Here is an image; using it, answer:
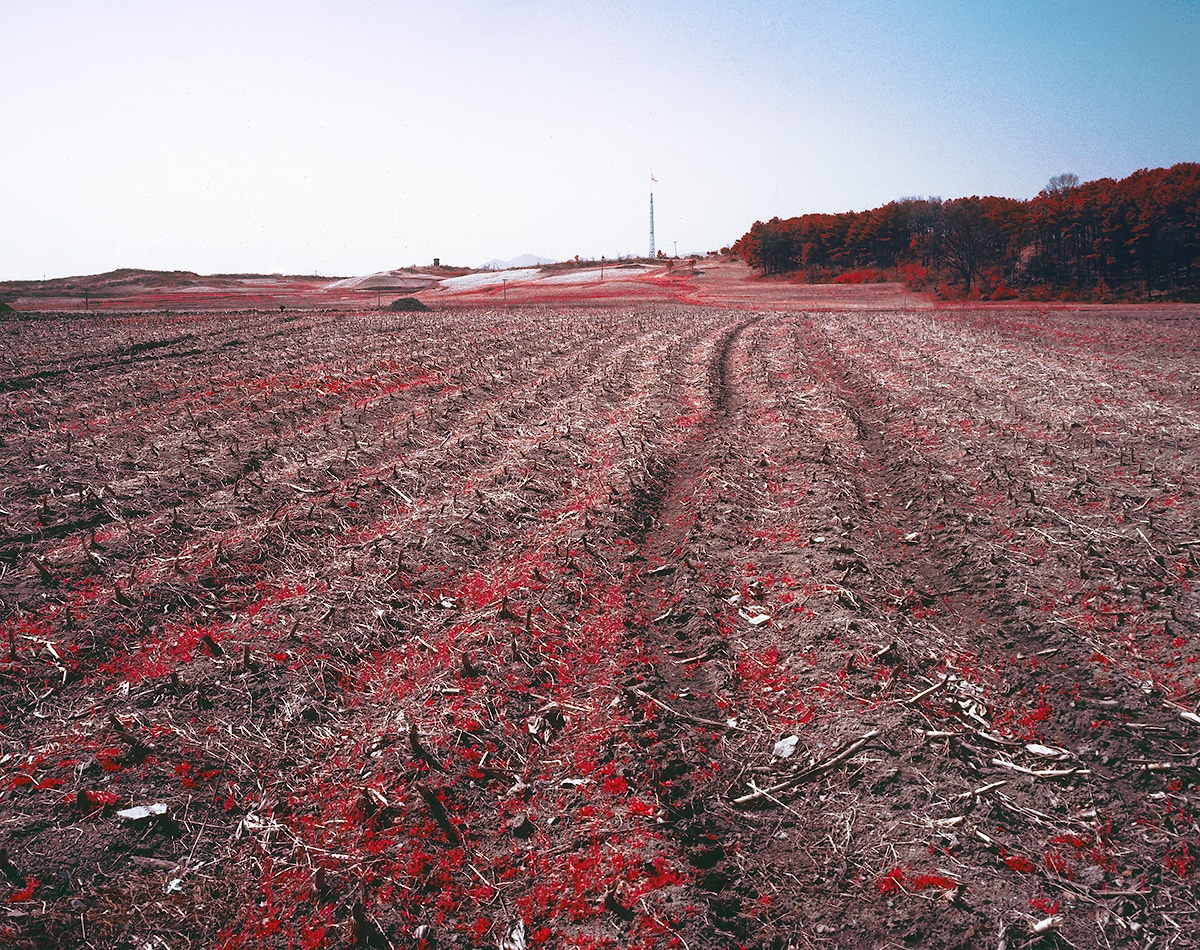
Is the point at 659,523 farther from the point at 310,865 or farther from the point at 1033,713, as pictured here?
the point at 310,865

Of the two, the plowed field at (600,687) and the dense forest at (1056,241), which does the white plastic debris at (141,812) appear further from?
the dense forest at (1056,241)

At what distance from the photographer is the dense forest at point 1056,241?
41062mm

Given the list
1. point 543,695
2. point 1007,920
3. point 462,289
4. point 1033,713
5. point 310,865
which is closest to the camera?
point 1007,920

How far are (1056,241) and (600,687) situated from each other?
55.7 m

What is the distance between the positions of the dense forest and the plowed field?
41643mm

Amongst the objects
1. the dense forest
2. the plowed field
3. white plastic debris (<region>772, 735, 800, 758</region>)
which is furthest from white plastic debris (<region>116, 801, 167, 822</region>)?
the dense forest

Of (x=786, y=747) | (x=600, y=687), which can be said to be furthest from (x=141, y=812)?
(x=786, y=747)

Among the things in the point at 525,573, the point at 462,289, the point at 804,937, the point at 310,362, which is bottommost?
the point at 804,937

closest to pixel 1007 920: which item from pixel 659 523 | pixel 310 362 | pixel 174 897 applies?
pixel 174 897

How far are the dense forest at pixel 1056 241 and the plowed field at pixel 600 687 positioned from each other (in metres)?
41.6

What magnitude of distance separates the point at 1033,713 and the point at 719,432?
303 inches

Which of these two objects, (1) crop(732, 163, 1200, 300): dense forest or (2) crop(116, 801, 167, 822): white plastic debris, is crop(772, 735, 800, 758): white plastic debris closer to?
(2) crop(116, 801, 167, 822): white plastic debris

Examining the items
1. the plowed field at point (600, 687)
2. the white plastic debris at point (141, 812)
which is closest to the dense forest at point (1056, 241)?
the plowed field at point (600, 687)

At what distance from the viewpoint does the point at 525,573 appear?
6844mm
